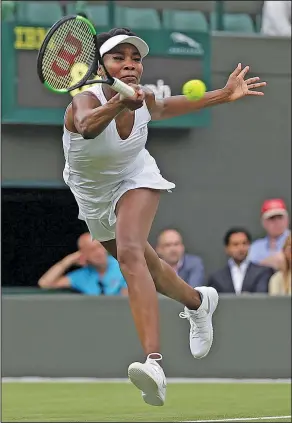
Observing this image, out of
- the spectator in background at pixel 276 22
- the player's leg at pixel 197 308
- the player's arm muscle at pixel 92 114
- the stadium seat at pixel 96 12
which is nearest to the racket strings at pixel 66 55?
the player's arm muscle at pixel 92 114

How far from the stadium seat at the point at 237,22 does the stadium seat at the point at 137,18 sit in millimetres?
808

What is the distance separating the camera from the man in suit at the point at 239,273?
12.8 metres

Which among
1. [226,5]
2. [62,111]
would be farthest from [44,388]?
[226,5]

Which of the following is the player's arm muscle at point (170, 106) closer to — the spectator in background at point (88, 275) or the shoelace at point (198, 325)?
the shoelace at point (198, 325)

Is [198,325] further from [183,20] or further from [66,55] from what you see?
[183,20]

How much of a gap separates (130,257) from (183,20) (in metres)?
8.05

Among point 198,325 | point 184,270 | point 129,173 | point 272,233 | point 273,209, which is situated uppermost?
point 129,173

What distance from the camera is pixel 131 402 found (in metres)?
10.6

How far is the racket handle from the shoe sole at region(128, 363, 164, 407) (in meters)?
1.46

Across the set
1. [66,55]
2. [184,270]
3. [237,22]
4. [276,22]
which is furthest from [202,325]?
[237,22]

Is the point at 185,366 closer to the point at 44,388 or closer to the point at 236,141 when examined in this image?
the point at 44,388

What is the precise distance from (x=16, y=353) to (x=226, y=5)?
517 centimetres

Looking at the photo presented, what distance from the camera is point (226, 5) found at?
14773 millimetres

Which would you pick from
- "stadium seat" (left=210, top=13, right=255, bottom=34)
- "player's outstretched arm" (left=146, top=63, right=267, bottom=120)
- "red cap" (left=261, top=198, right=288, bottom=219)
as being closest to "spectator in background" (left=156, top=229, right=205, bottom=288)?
"red cap" (left=261, top=198, right=288, bottom=219)
